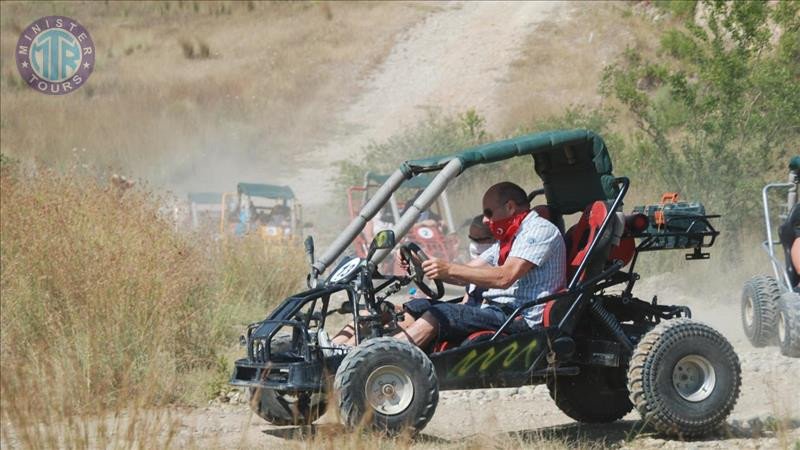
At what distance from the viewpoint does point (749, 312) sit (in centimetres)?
1120

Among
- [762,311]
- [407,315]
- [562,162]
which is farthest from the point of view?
[762,311]

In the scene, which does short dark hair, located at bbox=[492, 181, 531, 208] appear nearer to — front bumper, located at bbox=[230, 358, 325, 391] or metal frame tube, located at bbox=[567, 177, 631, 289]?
metal frame tube, located at bbox=[567, 177, 631, 289]

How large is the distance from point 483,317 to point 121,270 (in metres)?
3.45

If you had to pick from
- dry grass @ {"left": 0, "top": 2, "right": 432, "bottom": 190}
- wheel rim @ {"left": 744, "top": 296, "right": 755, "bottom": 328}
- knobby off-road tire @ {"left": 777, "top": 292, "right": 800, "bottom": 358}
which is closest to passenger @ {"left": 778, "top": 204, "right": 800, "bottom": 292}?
knobby off-road tire @ {"left": 777, "top": 292, "right": 800, "bottom": 358}

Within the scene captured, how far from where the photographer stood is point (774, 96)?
1591 centimetres

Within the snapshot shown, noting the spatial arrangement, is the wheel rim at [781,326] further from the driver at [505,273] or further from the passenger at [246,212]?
the passenger at [246,212]

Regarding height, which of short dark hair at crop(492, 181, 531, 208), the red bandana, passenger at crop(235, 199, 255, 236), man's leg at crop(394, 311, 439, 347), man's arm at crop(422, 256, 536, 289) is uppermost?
passenger at crop(235, 199, 255, 236)

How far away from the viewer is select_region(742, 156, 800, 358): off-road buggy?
32.5ft

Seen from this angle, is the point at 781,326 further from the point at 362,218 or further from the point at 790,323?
the point at 362,218

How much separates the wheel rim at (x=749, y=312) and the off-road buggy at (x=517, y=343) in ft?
11.4

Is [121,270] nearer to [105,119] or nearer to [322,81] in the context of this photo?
[105,119]

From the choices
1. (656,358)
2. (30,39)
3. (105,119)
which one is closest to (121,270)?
(656,358)

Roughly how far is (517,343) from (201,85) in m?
28.1

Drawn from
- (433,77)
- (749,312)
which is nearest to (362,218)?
(749,312)
